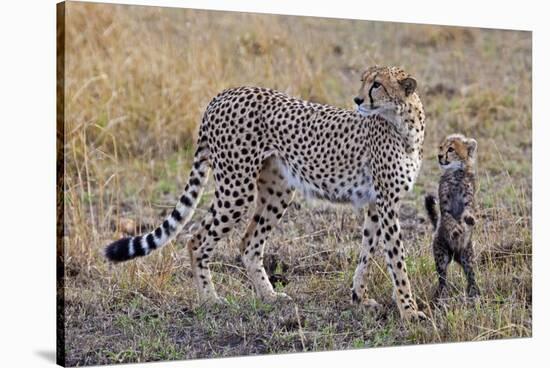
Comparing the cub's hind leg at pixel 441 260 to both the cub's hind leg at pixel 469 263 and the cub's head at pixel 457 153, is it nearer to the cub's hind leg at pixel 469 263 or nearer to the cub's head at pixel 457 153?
the cub's hind leg at pixel 469 263

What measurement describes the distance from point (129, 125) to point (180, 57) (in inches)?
23.7

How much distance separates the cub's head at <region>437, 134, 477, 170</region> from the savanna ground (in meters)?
0.54

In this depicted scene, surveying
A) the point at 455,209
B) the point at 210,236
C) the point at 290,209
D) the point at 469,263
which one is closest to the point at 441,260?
the point at 469,263

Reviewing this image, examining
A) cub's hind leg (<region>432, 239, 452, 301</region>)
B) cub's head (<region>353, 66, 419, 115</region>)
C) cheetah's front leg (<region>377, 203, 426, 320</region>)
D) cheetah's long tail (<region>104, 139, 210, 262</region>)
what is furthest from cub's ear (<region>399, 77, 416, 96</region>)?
cheetah's long tail (<region>104, 139, 210, 262</region>)

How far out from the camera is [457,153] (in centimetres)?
574

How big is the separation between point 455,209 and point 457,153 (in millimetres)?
283

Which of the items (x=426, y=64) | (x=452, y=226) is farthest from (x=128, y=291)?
(x=426, y=64)

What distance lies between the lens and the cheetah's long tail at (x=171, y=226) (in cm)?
541

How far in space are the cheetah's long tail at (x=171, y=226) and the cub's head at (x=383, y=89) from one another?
890 millimetres

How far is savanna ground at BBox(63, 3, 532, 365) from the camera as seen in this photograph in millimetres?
5527

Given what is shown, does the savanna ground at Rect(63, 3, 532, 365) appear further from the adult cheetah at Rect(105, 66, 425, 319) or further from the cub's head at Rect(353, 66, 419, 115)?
the cub's head at Rect(353, 66, 419, 115)

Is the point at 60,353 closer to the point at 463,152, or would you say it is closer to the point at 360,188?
the point at 360,188

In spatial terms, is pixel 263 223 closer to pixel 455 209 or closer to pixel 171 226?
pixel 171 226

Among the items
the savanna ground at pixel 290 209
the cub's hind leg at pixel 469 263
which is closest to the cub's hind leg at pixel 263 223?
the savanna ground at pixel 290 209
